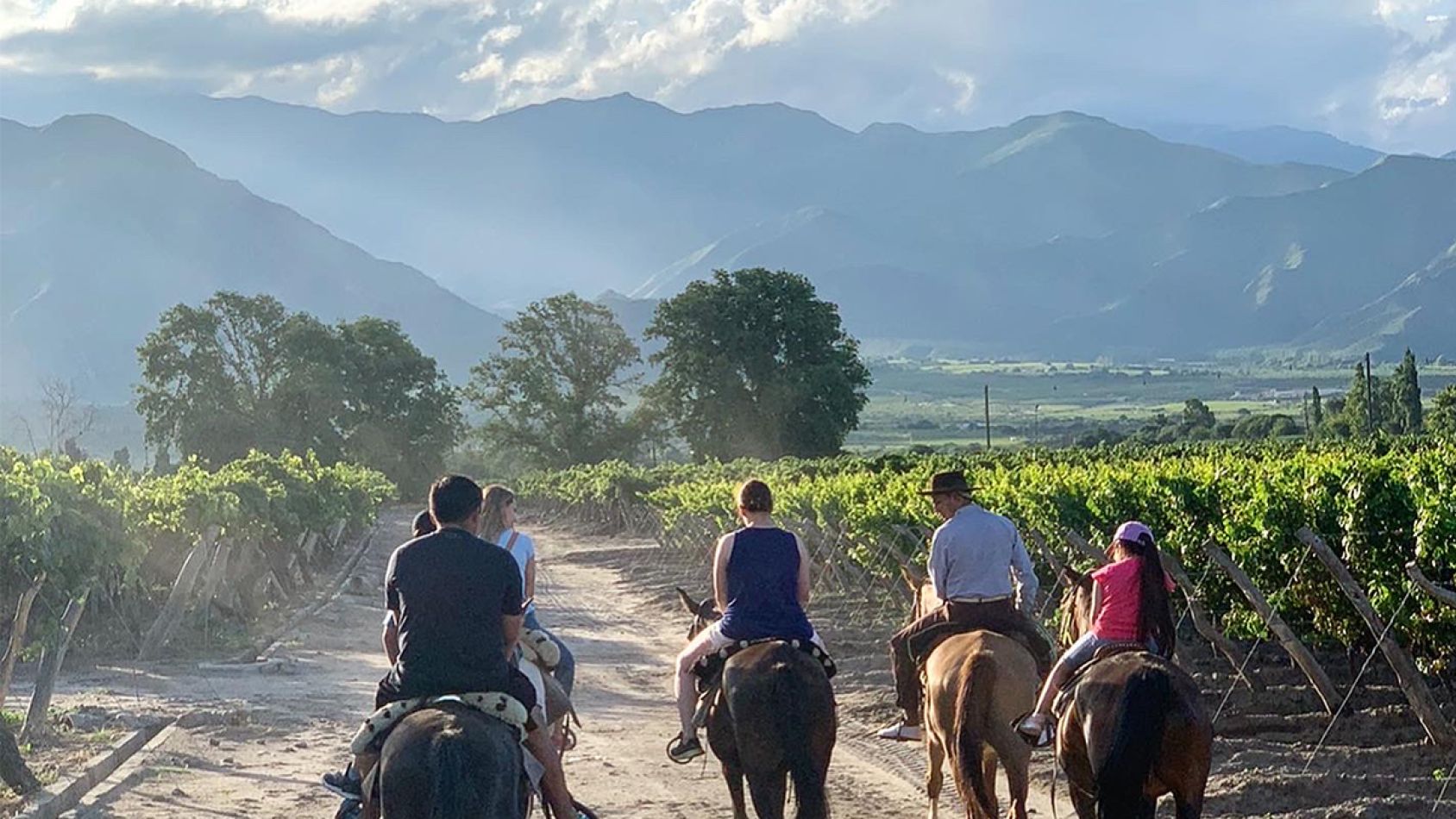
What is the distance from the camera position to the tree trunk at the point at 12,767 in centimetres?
1059

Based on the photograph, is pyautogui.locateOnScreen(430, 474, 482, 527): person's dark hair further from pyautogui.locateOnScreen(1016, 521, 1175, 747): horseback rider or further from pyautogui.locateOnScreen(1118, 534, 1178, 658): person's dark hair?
pyautogui.locateOnScreen(1118, 534, 1178, 658): person's dark hair

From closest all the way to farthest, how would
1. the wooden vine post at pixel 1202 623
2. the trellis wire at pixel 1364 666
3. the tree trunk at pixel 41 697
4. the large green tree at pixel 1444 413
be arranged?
the trellis wire at pixel 1364 666
the tree trunk at pixel 41 697
the wooden vine post at pixel 1202 623
the large green tree at pixel 1444 413

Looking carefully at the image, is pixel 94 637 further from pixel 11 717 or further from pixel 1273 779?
pixel 1273 779

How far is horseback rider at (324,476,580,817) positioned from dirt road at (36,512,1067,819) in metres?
4.00

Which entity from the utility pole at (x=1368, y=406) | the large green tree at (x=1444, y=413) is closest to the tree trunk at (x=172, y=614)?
the large green tree at (x=1444, y=413)

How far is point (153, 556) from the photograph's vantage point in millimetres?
22859

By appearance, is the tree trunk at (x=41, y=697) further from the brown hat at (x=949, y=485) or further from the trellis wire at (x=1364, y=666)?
the trellis wire at (x=1364, y=666)

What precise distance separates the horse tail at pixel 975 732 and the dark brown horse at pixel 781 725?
76 cm

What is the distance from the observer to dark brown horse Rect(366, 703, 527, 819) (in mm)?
6586

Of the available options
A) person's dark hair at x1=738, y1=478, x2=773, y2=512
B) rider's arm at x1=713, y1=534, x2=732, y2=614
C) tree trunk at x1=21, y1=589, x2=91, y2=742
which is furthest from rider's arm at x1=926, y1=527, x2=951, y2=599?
tree trunk at x1=21, y1=589, x2=91, y2=742

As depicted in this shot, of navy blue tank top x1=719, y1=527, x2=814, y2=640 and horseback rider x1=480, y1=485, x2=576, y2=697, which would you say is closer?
navy blue tank top x1=719, y1=527, x2=814, y2=640

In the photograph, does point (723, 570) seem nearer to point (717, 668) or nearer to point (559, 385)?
point (717, 668)

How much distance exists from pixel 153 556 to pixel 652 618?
8657mm

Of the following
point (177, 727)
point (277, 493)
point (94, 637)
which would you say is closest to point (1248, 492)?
point (177, 727)
